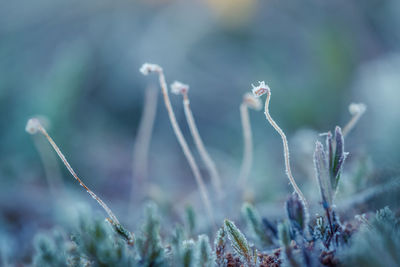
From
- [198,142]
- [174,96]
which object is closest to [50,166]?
[174,96]

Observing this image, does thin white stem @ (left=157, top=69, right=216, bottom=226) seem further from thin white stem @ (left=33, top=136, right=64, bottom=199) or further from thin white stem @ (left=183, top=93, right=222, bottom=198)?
thin white stem @ (left=33, top=136, right=64, bottom=199)

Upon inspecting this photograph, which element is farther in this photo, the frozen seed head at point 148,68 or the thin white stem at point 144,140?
the thin white stem at point 144,140

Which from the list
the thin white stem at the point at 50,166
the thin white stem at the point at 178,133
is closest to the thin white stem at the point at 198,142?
the thin white stem at the point at 178,133

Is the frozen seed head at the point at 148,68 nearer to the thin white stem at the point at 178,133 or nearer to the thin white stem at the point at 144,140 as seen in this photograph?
the thin white stem at the point at 178,133

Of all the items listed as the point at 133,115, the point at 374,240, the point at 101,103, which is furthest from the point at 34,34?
the point at 374,240

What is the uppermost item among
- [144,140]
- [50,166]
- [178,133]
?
[144,140]

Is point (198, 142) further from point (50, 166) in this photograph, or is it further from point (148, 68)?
point (50, 166)

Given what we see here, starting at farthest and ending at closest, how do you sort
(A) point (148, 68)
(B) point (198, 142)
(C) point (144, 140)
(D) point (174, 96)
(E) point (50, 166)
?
(D) point (174, 96) < (C) point (144, 140) < (E) point (50, 166) < (B) point (198, 142) < (A) point (148, 68)
